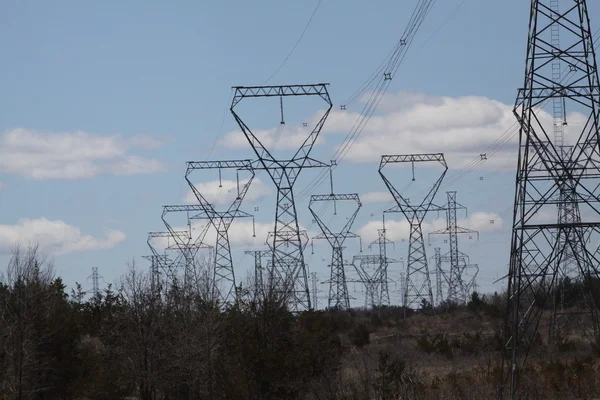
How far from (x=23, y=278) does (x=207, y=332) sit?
45.5 ft

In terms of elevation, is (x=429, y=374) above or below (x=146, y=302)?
below

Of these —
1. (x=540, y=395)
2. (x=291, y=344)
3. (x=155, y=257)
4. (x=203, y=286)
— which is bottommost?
(x=540, y=395)

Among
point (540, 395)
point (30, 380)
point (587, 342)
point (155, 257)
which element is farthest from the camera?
point (155, 257)

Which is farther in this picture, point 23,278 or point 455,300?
point 455,300

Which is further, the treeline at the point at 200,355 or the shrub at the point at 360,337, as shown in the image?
the shrub at the point at 360,337

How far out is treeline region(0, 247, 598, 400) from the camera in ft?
128

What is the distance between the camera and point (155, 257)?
86688 mm

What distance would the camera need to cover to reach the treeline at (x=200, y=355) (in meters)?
38.9

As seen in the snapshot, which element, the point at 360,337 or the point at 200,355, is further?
the point at 360,337

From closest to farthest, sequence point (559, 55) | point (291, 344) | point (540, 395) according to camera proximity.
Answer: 1. point (559, 55)
2. point (540, 395)
3. point (291, 344)

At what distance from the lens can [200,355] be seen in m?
47.8

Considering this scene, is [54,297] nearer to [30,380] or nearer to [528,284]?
[30,380]

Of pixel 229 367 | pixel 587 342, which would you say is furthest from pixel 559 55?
pixel 587 342

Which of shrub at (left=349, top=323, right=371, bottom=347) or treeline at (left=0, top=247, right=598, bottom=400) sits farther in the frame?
shrub at (left=349, top=323, right=371, bottom=347)
